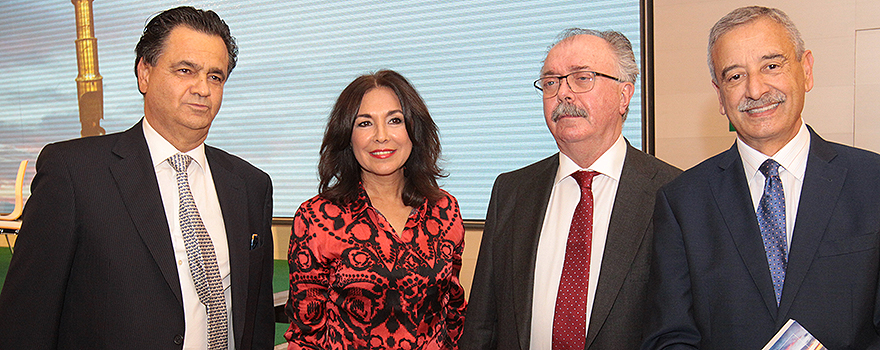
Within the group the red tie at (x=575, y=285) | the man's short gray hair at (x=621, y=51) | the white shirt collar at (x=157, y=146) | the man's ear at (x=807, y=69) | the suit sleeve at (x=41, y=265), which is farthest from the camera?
the man's short gray hair at (x=621, y=51)

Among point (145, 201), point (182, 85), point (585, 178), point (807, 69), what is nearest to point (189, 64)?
point (182, 85)

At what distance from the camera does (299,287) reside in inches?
85.5

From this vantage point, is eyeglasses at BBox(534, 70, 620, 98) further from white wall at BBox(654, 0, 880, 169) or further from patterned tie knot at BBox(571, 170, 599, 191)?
white wall at BBox(654, 0, 880, 169)

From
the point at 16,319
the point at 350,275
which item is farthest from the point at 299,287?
the point at 16,319

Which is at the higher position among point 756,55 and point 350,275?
point 756,55

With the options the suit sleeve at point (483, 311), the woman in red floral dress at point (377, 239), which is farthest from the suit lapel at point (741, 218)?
the woman in red floral dress at point (377, 239)

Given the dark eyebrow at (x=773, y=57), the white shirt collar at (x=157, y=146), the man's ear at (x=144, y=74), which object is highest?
the man's ear at (x=144, y=74)

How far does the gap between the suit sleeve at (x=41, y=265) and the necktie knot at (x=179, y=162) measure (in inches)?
11.9

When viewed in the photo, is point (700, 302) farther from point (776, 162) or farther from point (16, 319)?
point (16, 319)

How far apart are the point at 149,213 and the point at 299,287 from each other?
1.89 ft

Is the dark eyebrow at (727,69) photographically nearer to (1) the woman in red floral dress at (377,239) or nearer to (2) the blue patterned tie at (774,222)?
(2) the blue patterned tie at (774,222)

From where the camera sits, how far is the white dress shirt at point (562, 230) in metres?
1.91

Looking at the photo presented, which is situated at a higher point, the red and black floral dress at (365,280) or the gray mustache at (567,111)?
the gray mustache at (567,111)

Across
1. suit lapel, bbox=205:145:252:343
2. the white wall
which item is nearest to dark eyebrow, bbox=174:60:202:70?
suit lapel, bbox=205:145:252:343
